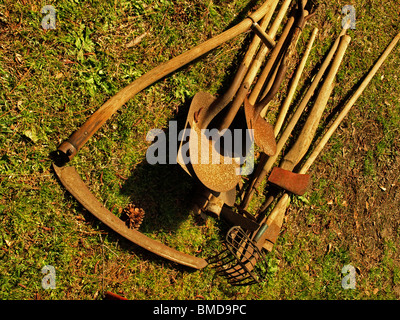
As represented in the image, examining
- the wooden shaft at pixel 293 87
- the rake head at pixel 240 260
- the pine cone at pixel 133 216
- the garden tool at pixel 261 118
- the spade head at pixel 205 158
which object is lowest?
the rake head at pixel 240 260

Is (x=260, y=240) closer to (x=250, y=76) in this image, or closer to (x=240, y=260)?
(x=240, y=260)

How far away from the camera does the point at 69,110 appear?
3213mm

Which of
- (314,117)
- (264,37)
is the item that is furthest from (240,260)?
(264,37)

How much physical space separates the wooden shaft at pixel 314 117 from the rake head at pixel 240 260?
108 cm

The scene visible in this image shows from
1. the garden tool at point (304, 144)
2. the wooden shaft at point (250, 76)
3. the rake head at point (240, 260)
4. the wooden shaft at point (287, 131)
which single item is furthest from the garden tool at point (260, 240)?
the wooden shaft at point (250, 76)

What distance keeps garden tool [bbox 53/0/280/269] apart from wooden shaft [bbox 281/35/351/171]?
154 cm

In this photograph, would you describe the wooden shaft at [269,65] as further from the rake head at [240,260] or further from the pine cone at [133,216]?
the pine cone at [133,216]

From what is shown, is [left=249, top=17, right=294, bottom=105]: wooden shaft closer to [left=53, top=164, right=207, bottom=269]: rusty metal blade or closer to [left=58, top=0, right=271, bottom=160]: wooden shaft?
[left=58, top=0, right=271, bottom=160]: wooden shaft

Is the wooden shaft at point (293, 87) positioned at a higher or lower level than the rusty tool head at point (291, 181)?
higher

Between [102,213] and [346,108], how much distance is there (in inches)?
133

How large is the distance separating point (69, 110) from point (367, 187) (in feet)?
13.4

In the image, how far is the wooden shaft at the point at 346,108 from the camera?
435cm
